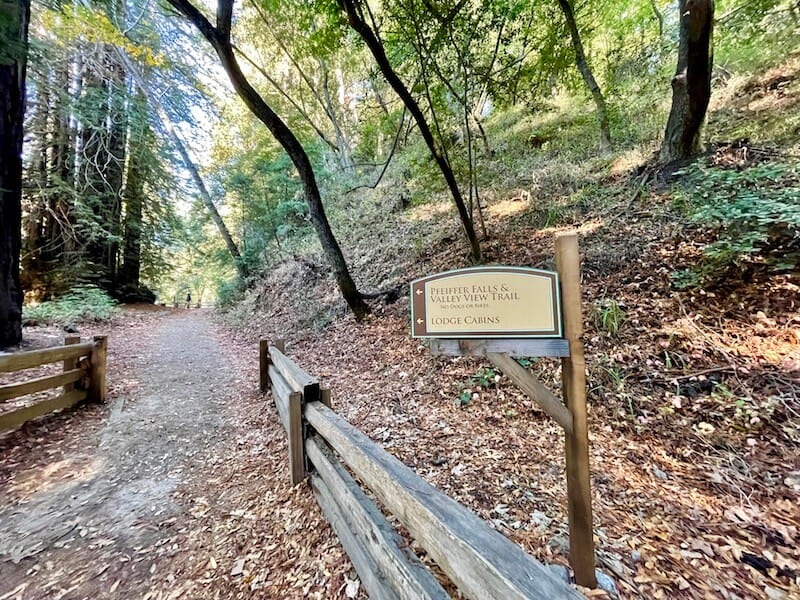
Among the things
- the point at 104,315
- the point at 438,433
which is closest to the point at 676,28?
the point at 438,433

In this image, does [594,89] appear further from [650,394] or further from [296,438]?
[296,438]

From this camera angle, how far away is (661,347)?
12.8 ft

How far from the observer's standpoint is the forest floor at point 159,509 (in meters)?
2.27

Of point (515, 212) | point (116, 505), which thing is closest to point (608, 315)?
point (515, 212)

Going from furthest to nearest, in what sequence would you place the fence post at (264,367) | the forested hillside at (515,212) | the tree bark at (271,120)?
1. the tree bark at (271,120)
2. the fence post at (264,367)
3. the forested hillside at (515,212)

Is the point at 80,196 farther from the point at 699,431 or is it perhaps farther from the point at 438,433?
the point at 699,431

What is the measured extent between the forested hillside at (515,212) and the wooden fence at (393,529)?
928 millimetres

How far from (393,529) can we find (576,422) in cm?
120

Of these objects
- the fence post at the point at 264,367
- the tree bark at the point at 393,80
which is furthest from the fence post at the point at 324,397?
the tree bark at the point at 393,80

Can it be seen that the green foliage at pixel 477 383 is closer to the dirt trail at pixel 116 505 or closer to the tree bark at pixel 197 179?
the dirt trail at pixel 116 505

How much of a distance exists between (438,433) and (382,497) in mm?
1862

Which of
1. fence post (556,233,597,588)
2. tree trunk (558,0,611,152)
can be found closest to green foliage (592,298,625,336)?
fence post (556,233,597,588)

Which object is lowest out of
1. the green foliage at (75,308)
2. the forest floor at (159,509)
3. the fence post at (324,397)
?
the forest floor at (159,509)

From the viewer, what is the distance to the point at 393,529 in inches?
78.8
